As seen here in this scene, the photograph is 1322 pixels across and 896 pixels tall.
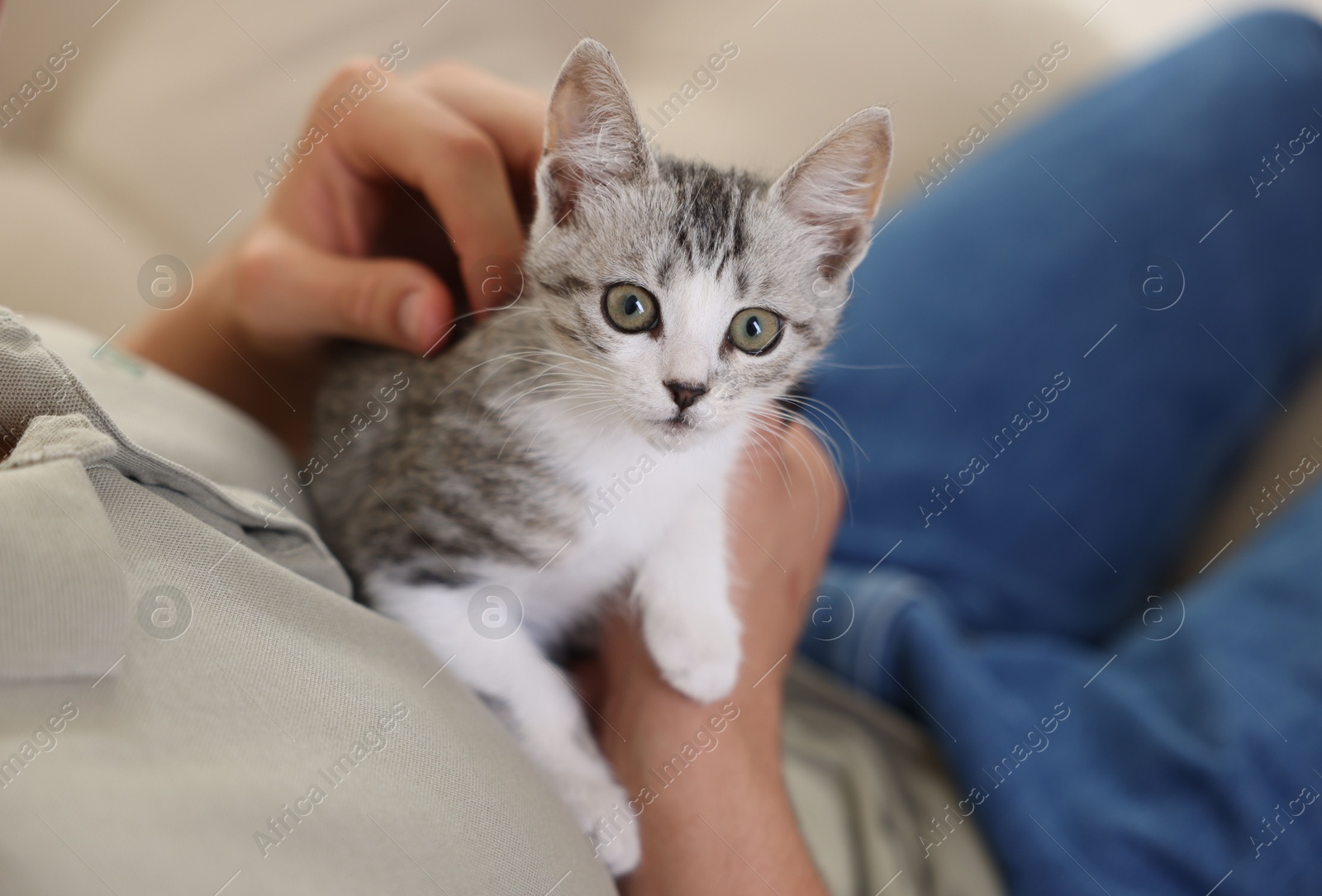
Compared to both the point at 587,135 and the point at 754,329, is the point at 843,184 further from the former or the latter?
the point at 587,135

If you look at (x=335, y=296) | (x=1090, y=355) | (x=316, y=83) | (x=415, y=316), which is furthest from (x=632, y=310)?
(x=316, y=83)

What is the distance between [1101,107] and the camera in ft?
5.67

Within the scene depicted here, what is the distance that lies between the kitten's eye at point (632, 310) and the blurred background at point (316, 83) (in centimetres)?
78

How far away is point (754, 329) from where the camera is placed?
94 centimetres

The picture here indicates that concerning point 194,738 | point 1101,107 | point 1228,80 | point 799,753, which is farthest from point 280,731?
point 1228,80

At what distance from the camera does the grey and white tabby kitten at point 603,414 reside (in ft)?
2.98

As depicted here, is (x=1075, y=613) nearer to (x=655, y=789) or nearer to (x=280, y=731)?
(x=655, y=789)

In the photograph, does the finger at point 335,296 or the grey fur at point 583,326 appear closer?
the grey fur at point 583,326

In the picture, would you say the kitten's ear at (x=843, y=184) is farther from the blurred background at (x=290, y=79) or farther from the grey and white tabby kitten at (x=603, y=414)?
the blurred background at (x=290, y=79)

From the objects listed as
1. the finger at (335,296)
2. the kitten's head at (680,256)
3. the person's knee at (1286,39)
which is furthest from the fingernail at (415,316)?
the person's knee at (1286,39)

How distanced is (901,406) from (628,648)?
32.2 inches

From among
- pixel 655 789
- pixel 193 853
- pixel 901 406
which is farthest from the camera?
pixel 901 406

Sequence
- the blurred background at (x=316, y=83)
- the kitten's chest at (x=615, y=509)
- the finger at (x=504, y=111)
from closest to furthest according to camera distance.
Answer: the kitten's chest at (x=615, y=509), the finger at (x=504, y=111), the blurred background at (x=316, y=83)

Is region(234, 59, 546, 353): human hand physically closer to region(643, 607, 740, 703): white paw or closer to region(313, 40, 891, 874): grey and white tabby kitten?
region(313, 40, 891, 874): grey and white tabby kitten
